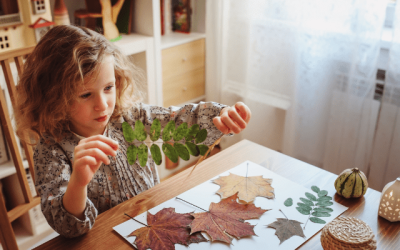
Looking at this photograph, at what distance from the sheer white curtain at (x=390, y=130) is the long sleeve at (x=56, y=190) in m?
1.41

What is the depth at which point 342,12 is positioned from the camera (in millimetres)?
1729

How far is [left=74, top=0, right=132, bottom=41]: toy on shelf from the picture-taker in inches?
70.9

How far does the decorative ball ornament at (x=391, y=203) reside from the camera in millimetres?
840

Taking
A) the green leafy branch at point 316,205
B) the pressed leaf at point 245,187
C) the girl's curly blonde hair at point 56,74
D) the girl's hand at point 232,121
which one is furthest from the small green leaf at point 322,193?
the girl's curly blonde hair at point 56,74

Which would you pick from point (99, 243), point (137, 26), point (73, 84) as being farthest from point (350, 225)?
point (137, 26)

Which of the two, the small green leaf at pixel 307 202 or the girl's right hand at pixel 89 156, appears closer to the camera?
the girl's right hand at pixel 89 156

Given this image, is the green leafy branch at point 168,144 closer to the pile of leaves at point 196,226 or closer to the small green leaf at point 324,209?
the pile of leaves at point 196,226

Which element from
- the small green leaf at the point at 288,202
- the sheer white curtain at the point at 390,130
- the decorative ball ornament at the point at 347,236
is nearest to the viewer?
the decorative ball ornament at the point at 347,236

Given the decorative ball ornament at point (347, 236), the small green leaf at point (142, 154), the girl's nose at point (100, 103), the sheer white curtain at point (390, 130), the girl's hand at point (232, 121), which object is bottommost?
the sheer white curtain at point (390, 130)

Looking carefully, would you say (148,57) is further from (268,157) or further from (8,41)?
(268,157)

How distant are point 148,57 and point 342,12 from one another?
0.97 m

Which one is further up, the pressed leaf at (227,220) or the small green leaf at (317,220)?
the pressed leaf at (227,220)

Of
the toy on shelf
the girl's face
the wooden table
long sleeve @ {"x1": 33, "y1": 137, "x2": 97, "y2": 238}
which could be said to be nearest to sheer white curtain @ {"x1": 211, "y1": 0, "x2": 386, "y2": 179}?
the toy on shelf

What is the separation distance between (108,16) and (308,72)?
1.05 meters
